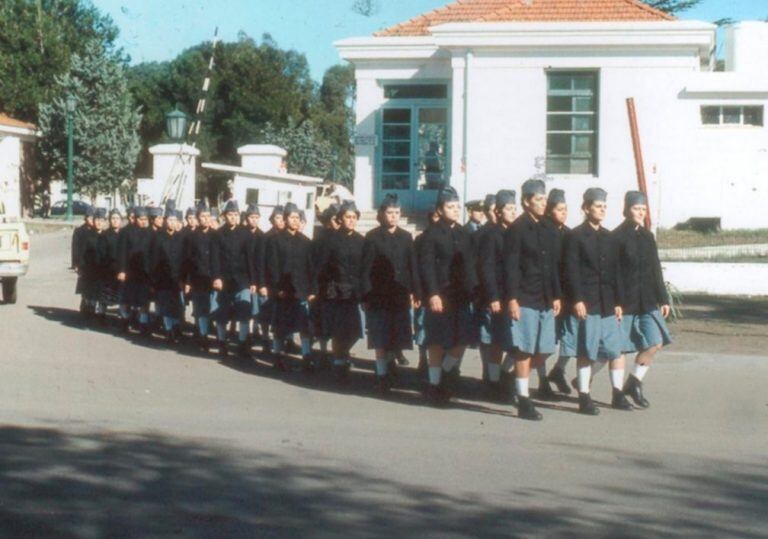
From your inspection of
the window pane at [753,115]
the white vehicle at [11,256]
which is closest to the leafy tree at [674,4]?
the window pane at [753,115]

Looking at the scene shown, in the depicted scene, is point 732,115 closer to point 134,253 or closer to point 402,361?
point 134,253

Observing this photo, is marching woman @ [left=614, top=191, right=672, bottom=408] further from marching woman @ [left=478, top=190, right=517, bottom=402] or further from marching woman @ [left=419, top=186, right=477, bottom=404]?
marching woman @ [left=419, top=186, right=477, bottom=404]

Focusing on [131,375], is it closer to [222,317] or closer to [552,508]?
[222,317]

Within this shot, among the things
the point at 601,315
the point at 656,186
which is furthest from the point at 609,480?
the point at 656,186

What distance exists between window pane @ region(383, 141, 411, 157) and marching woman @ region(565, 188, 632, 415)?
67.8 ft

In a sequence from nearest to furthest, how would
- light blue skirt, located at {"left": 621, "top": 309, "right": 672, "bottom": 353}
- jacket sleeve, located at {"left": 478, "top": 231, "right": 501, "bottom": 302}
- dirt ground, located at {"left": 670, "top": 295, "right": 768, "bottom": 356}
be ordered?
1. jacket sleeve, located at {"left": 478, "top": 231, "right": 501, "bottom": 302}
2. light blue skirt, located at {"left": 621, "top": 309, "right": 672, "bottom": 353}
3. dirt ground, located at {"left": 670, "top": 295, "right": 768, "bottom": 356}

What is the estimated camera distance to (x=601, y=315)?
11836 millimetres

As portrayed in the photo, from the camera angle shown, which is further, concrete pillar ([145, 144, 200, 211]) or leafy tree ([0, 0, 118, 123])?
leafy tree ([0, 0, 118, 123])

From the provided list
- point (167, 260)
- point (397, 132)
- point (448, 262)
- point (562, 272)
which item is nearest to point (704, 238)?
point (397, 132)

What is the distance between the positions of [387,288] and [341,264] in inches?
44.2

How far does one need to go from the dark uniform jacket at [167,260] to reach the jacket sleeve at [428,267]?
19.8ft

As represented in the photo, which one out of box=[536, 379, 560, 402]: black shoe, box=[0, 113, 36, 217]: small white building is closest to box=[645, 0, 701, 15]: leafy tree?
box=[0, 113, 36, 217]: small white building

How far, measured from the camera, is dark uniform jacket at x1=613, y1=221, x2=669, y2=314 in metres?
12.0

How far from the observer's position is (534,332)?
11500 mm
